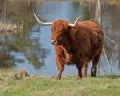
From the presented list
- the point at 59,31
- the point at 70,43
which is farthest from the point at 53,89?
the point at 70,43

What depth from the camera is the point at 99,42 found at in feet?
54.7

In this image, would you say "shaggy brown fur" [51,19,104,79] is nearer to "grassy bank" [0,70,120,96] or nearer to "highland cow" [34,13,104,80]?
"highland cow" [34,13,104,80]

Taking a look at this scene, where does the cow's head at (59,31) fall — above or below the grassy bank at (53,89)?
above

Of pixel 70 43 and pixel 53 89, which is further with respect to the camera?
pixel 70 43

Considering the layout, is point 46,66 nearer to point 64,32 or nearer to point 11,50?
point 11,50

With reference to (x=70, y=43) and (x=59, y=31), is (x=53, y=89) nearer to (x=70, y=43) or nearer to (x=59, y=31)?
(x=59, y=31)

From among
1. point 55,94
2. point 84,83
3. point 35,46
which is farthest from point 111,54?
point 55,94

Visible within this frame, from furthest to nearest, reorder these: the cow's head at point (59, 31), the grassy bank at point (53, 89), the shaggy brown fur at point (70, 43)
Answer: the shaggy brown fur at point (70, 43) → the cow's head at point (59, 31) → the grassy bank at point (53, 89)

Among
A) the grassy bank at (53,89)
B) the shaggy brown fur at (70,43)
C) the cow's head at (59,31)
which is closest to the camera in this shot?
the grassy bank at (53,89)

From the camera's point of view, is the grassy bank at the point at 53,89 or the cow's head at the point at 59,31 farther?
the cow's head at the point at 59,31

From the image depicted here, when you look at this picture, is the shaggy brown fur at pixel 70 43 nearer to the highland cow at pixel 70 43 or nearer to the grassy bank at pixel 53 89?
the highland cow at pixel 70 43

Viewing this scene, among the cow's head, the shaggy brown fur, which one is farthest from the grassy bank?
the shaggy brown fur

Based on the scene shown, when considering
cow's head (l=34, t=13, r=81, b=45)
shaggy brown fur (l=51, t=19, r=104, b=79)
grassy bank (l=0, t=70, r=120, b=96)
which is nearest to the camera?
grassy bank (l=0, t=70, r=120, b=96)

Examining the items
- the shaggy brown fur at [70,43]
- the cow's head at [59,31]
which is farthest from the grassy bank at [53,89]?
the shaggy brown fur at [70,43]
